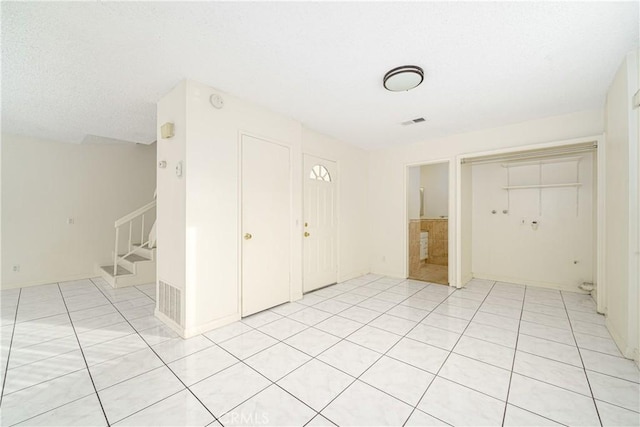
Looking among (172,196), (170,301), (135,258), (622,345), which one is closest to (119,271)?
(135,258)

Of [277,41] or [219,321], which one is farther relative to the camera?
[219,321]

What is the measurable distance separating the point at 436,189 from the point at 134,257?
25.0 feet

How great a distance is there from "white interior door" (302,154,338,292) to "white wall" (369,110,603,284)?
116 centimetres

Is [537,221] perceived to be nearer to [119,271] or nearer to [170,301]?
[170,301]

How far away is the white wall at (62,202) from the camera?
434 centimetres

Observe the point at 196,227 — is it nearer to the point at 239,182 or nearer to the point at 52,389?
→ the point at 239,182

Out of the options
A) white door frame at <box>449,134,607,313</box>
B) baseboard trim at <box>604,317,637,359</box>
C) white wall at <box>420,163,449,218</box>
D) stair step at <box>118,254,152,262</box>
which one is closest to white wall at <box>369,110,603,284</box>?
white door frame at <box>449,134,607,313</box>

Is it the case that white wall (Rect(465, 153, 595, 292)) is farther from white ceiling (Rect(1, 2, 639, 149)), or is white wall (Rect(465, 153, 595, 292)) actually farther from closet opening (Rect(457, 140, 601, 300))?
white ceiling (Rect(1, 2, 639, 149))

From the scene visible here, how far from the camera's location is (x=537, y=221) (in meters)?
4.29

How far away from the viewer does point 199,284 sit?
262 centimetres

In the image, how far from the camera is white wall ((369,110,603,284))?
3447mm

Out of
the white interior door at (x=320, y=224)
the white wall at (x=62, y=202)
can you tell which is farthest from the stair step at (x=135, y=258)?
the white interior door at (x=320, y=224)

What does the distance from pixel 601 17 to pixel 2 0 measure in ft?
13.2

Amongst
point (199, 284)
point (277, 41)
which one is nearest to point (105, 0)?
point (277, 41)
